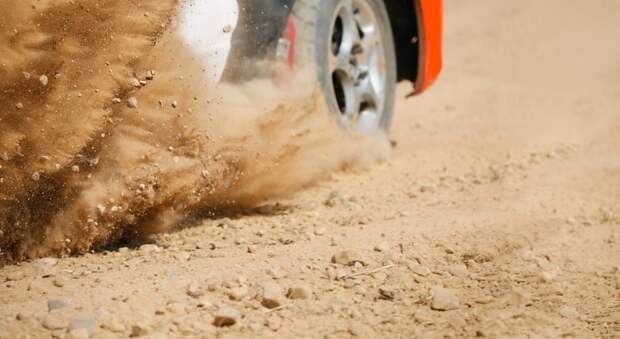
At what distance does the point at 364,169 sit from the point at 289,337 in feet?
7.17

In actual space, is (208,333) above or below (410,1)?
below

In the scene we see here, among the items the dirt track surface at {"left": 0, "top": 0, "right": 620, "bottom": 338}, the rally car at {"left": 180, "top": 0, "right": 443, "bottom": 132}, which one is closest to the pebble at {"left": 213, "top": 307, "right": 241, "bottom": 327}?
the dirt track surface at {"left": 0, "top": 0, "right": 620, "bottom": 338}

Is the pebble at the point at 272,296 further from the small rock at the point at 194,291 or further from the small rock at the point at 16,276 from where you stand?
the small rock at the point at 16,276

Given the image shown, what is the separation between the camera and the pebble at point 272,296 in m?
2.32

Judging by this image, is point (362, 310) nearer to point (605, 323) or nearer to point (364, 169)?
point (605, 323)

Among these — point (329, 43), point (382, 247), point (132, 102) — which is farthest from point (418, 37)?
point (132, 102)

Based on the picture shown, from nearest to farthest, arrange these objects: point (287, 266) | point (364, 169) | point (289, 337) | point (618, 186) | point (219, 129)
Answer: point (289, 337) < point (287, 266) < point (219, 129) < point (618, 186) < point (364, 169)

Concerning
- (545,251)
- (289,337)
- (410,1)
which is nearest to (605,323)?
(545,251)

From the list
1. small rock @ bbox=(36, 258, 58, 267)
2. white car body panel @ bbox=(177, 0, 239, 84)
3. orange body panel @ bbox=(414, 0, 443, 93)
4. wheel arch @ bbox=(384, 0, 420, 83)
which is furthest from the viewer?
wheel arch @ bbox=(384, 0, 420, 83)

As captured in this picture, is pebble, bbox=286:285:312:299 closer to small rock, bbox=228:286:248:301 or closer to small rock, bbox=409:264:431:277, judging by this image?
small rock, bbox=228:286:248:301

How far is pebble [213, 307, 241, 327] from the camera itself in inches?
86.6

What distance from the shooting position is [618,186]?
12.1 feet

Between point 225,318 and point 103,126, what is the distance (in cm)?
99

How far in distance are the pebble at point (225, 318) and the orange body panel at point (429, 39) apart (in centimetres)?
253
